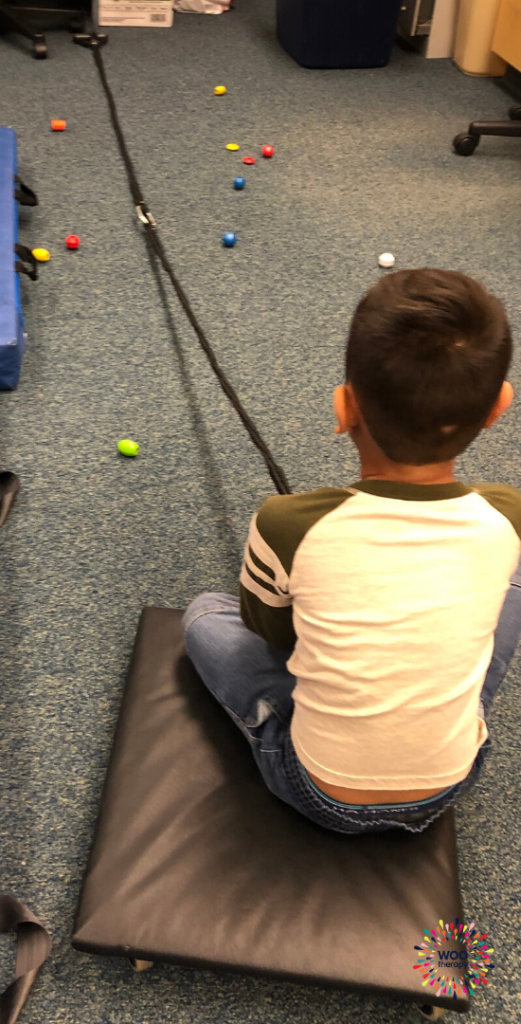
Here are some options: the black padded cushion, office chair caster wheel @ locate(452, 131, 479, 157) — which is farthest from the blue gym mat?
office chair caster wheel @ locate(452, 131, 479, 157)

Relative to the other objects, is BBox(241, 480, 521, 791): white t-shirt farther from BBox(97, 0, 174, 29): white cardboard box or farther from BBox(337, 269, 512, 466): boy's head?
BBox(97, 0, 174, 29): white cardboard box

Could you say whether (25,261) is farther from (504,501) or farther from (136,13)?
(136,13)

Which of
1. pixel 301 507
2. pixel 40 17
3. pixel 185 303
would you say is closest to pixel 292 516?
pixel 301 507

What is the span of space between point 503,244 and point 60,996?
191 centimetres

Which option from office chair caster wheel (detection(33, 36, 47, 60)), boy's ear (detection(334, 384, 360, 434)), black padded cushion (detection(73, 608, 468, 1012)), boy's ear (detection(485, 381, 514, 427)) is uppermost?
boy's ear (detection(485, 381, 514, 427))

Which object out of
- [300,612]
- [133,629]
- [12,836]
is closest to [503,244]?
[133,629]

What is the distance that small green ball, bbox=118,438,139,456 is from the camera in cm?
146

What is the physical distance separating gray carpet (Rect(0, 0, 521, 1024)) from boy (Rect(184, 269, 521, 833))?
1.06 feet

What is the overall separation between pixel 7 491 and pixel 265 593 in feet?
2.22

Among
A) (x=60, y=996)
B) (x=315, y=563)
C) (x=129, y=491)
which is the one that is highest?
(x=315, y=563)

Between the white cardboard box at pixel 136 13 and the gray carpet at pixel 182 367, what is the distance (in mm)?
120

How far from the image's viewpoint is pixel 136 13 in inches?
118

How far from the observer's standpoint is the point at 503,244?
2076 mm

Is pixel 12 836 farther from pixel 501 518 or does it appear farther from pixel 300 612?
pixel 501 518
